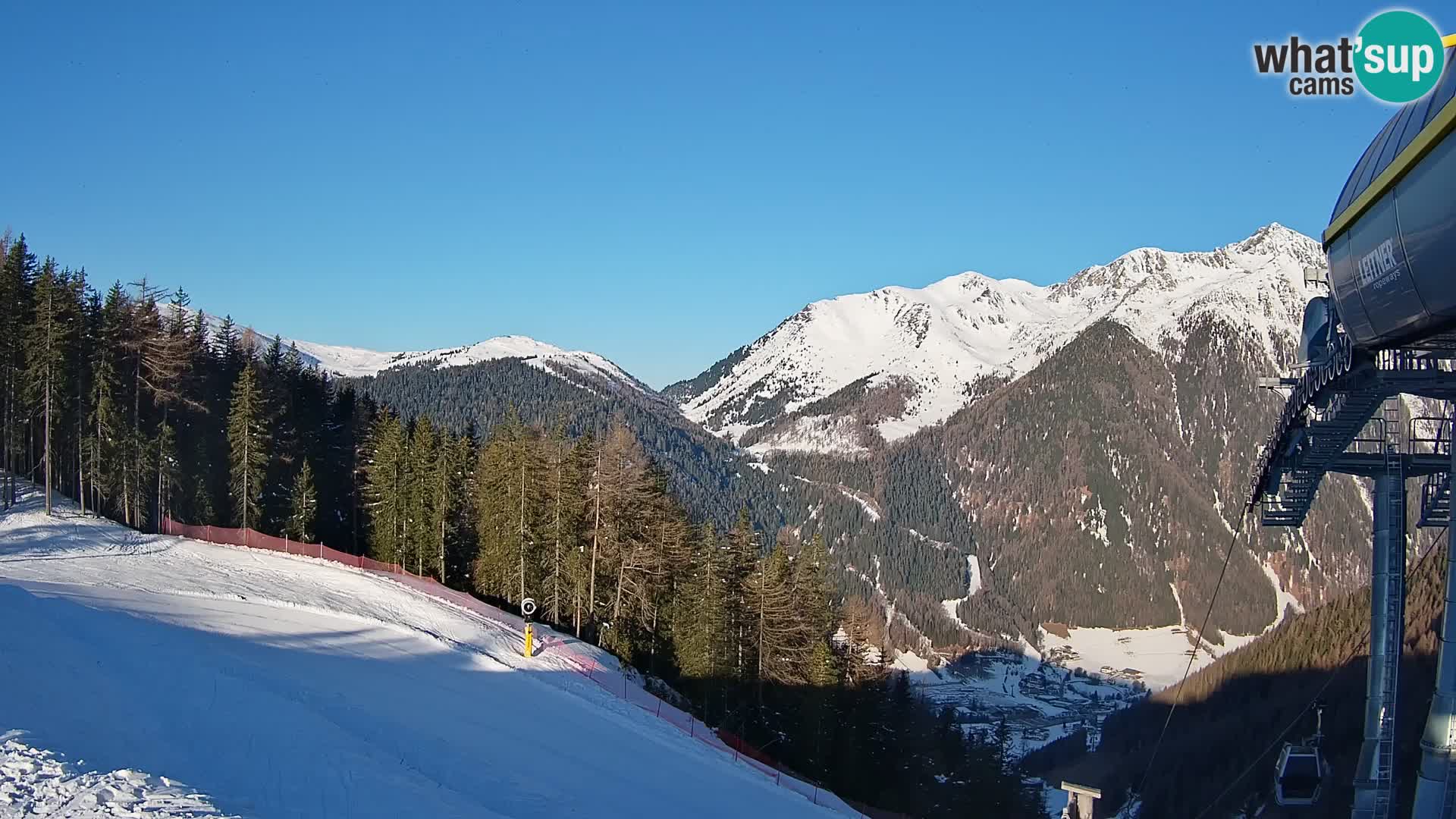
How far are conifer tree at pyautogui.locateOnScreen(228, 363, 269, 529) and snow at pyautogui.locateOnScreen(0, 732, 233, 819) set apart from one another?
1402 inches

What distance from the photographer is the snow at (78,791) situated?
1130cm

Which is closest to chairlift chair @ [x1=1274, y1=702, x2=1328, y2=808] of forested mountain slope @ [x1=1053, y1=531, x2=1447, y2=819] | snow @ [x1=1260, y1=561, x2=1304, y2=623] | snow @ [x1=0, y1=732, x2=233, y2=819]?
forested mountain slope @ [x1=1053, y1=531, x2=1447, y2=819]

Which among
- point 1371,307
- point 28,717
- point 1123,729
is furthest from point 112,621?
point 1123,729

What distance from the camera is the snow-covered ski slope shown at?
48.1ft

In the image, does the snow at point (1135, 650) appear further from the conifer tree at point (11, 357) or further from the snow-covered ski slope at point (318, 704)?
the conifer tree at point (11, 357)

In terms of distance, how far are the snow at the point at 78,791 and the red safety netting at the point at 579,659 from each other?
16.3 m

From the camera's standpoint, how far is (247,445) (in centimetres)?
4631

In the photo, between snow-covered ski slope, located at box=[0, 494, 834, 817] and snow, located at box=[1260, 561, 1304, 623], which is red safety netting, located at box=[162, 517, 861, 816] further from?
snow, located at box=[1260, 561, 1304, 623]

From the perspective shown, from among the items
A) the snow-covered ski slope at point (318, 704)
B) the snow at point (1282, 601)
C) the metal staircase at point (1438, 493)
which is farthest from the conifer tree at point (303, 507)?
the snow at point (1282, 601)

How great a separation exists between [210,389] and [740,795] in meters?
43.2

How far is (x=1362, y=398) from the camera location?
14.8 m

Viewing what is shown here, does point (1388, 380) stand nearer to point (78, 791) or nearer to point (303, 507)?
point (78, 791)

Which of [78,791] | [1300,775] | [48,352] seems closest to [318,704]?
[78,791]

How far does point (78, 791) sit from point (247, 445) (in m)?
37.5
